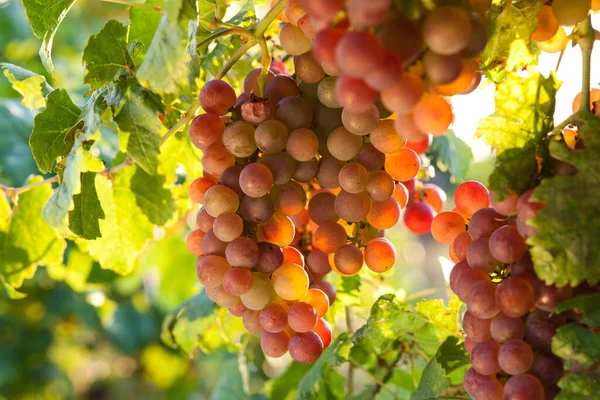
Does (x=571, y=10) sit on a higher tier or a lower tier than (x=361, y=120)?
higher

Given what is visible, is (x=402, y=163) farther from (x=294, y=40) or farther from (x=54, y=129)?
(x=54, y=129)

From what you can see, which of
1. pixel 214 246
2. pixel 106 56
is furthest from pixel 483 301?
pixel 106 56

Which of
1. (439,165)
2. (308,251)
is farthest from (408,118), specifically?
(439,165)

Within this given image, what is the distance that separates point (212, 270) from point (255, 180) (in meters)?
0.09

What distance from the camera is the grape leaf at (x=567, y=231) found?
418mm

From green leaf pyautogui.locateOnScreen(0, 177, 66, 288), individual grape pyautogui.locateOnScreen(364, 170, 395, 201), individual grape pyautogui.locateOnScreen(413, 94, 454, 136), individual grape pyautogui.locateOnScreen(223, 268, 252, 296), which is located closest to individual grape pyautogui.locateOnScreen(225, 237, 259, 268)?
individual grape pyautogui.locateOnScreen(223, 268, 252, 296)

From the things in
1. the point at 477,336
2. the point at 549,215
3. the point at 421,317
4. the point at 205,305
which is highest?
the point at 549,215

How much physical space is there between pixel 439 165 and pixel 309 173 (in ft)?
1.39

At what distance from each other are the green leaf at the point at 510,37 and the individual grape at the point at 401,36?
184 mm

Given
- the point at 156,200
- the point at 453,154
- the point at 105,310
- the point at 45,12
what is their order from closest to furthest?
the point at 45,12
the point at 156,200
the point at 453,154
the point at 105,310

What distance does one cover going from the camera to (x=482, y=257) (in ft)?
1.64

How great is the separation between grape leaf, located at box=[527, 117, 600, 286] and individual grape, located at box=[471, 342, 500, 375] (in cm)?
9

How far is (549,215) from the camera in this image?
1.38ft

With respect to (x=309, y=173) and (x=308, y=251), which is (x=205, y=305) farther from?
(x=309, y=173)
